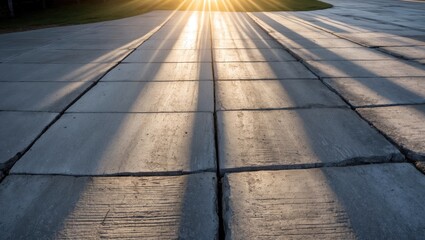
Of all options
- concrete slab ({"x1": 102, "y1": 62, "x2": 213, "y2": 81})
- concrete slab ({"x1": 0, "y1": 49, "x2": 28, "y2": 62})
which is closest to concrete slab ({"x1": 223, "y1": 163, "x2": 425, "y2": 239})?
concrete slab ({"x1": 102, "y1": 62, "x2": 213, "y2": 81})

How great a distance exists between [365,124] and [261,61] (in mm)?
3091

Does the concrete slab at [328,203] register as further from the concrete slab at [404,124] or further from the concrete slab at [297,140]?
the concrete slab at [404,124]

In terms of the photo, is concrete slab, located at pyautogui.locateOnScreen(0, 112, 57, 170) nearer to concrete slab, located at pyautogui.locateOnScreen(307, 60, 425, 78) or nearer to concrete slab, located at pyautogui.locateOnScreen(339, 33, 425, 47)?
concrete slab, located at pyautogui.locateOnScreen(307, 60, 425, 78)

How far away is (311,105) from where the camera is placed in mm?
3918

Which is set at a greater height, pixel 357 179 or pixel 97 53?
pixel 97 53

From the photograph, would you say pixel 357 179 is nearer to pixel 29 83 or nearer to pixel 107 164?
pixel 107 164

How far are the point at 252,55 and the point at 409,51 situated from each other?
3.55m

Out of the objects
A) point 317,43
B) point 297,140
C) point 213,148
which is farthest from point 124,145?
point 317,43

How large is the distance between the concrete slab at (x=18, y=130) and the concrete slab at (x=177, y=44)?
422 centimetres

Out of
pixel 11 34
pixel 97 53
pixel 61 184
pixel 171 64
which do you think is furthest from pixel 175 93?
pixel 11 34

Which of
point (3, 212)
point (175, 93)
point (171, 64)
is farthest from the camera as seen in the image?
point (171, 64)

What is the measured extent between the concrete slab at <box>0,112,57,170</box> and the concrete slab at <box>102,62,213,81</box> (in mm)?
1580

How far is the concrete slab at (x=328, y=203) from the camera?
6.42ft

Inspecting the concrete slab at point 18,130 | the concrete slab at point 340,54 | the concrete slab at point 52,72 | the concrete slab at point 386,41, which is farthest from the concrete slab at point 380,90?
the concrete slab at point 52,72
